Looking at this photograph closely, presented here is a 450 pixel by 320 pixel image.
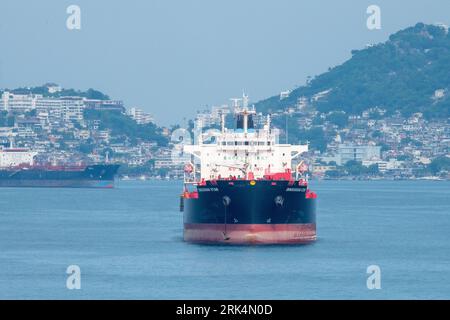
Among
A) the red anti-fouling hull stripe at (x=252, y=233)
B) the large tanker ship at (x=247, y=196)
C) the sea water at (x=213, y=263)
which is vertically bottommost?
the sea water at (x=213, y=263)

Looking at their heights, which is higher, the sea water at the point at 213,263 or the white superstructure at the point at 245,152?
the white superstructure at the point at 245,152

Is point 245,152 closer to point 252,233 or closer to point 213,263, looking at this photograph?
point 252,233

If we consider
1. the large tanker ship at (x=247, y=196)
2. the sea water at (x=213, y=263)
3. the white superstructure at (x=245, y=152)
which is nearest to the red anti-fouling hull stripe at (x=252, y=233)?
the large tanker ship at (x=247, y=196)

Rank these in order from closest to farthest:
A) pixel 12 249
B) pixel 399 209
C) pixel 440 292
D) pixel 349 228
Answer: pixel 440 292, pixel 12 249, pixel 349 228, pixel 399 209

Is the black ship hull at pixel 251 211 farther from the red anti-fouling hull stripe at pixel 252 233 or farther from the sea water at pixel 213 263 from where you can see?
the sea water at pixel 213 263

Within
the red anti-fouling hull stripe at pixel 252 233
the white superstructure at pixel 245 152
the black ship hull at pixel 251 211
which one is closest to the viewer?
the black ship hull at pixel 251 211

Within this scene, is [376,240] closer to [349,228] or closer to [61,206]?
[349,228]

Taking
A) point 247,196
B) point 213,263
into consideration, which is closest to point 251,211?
point 247,196

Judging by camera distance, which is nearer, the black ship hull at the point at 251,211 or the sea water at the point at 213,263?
the sea water at the point at 213,263
